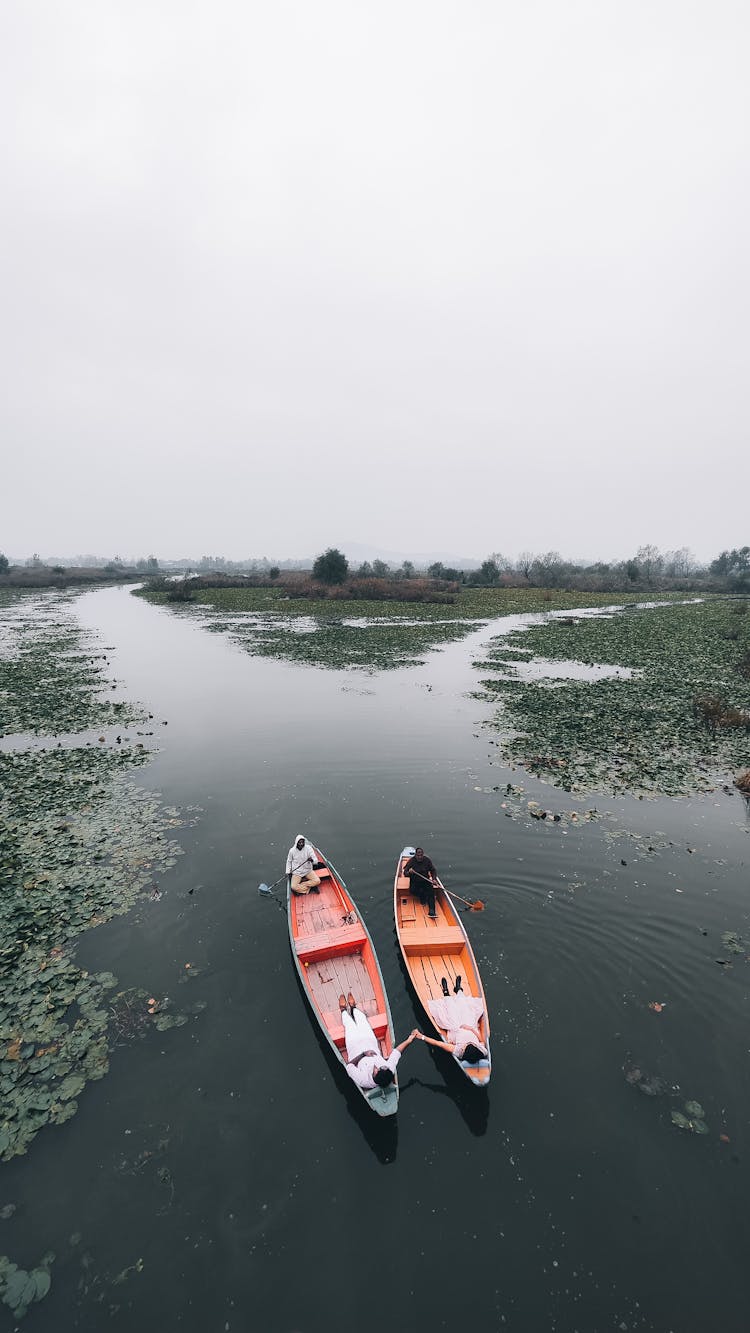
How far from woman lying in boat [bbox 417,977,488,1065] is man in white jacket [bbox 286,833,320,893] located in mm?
4139

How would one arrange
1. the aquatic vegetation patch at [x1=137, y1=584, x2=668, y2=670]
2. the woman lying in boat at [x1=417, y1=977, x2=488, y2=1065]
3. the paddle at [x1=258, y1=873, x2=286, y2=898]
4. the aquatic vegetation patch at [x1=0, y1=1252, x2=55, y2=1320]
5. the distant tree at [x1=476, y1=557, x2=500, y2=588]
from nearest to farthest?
the aquatic vegetation patch at [x1=0, y1=1252, x2=55, y2=1320] < the woman lying in boat at [x1=417, y1=977, x2=488, y2=1065] < the paddle at [x1=258, y1=873, x2=286, y2=898] < the aquatic vegetation patch at [x1=137, y1=584, x2=668, y2=670] < the distant tree at [x1=476, y1=557, x2=500, y2=588]

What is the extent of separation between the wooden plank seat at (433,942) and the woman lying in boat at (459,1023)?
92 cm

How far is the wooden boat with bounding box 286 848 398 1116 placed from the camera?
8344 millimetres

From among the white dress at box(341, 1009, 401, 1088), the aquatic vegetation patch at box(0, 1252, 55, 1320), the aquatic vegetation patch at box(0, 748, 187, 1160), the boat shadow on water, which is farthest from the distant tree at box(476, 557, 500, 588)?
the aquatic vegetation patch at box(0, 1252, 55, 1320)

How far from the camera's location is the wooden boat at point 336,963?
8344 mm

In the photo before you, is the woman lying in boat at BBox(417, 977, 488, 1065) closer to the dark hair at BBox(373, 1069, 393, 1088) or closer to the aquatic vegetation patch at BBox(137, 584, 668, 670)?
the dark hair at BBox(373, 1069, 393, 1088)

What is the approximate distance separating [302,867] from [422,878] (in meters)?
3.00

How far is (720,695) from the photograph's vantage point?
27.7 m

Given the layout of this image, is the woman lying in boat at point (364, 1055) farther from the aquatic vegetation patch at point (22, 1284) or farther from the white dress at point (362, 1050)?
the aquatic vegetation patch at point (22, 1284)

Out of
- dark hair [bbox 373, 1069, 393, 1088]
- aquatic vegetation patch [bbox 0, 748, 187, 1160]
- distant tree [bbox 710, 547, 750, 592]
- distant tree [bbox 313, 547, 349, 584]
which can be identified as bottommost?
aquatic vegetation patch [bbox 0, 748, 187, 1160]

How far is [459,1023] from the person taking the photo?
27.9 ft

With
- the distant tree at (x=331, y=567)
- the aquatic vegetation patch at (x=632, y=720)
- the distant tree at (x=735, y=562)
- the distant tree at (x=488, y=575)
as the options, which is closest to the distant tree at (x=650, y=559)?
the distant tree at (x=735, y=562)

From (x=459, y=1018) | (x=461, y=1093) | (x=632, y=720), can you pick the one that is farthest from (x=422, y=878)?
(x=632, y=720)

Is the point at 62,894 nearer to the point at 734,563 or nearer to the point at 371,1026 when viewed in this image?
the point at 371,1026
